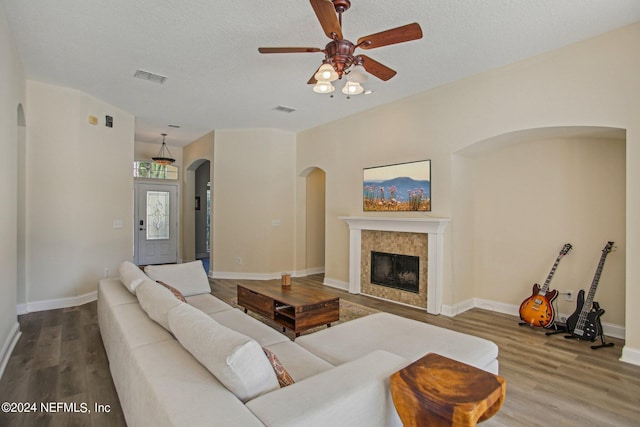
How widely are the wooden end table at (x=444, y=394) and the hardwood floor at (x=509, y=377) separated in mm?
1117

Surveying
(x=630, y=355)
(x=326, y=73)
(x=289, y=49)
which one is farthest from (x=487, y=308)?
(x=289, y=49)

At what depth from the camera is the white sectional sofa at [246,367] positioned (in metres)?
1.19

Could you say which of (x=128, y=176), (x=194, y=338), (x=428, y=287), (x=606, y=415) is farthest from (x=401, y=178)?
(x=128, y=176)

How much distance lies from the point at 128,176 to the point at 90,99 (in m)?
1.29

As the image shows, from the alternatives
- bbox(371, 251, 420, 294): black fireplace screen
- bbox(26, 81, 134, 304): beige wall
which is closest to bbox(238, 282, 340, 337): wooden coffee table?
bbox(371, 251, 420, 294): black fireplace screen

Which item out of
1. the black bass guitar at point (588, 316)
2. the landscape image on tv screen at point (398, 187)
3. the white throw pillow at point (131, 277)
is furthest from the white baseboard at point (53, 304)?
the black bass guitar at point (588, 316)

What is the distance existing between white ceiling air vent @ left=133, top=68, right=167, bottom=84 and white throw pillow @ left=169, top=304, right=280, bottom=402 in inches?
146

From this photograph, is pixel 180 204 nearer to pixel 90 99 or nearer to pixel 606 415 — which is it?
pixel 90 99

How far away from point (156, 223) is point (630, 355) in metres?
8.89

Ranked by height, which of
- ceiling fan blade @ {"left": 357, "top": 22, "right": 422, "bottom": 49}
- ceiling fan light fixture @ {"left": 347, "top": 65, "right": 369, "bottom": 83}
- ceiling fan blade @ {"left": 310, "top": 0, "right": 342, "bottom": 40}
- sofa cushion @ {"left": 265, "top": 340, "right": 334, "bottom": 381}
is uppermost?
ceiling fan blade @ {"left": 310, "top": 0, "right": 342, "bottom": 40}

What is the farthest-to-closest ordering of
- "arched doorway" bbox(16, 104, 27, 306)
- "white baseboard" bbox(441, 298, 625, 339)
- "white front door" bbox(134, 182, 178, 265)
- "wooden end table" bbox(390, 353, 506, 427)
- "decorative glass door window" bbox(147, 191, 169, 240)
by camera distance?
"decorative glass door window" bbox(147, 191, 169, 240), "white front door" bbox(134, 182, 178, 265), "arched doorway" bbox(16, 104, 27, 306), "white baseboard" bbox(441, 298, 625, 339), "wooden end table" bbox(390, 353, 506, 427)

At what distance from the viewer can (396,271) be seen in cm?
503

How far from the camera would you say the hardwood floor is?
2172 millimetres

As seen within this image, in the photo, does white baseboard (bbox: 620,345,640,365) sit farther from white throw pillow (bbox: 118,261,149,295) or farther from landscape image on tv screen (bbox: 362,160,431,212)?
white throw pillow (bbox: 118,261,149,295)
